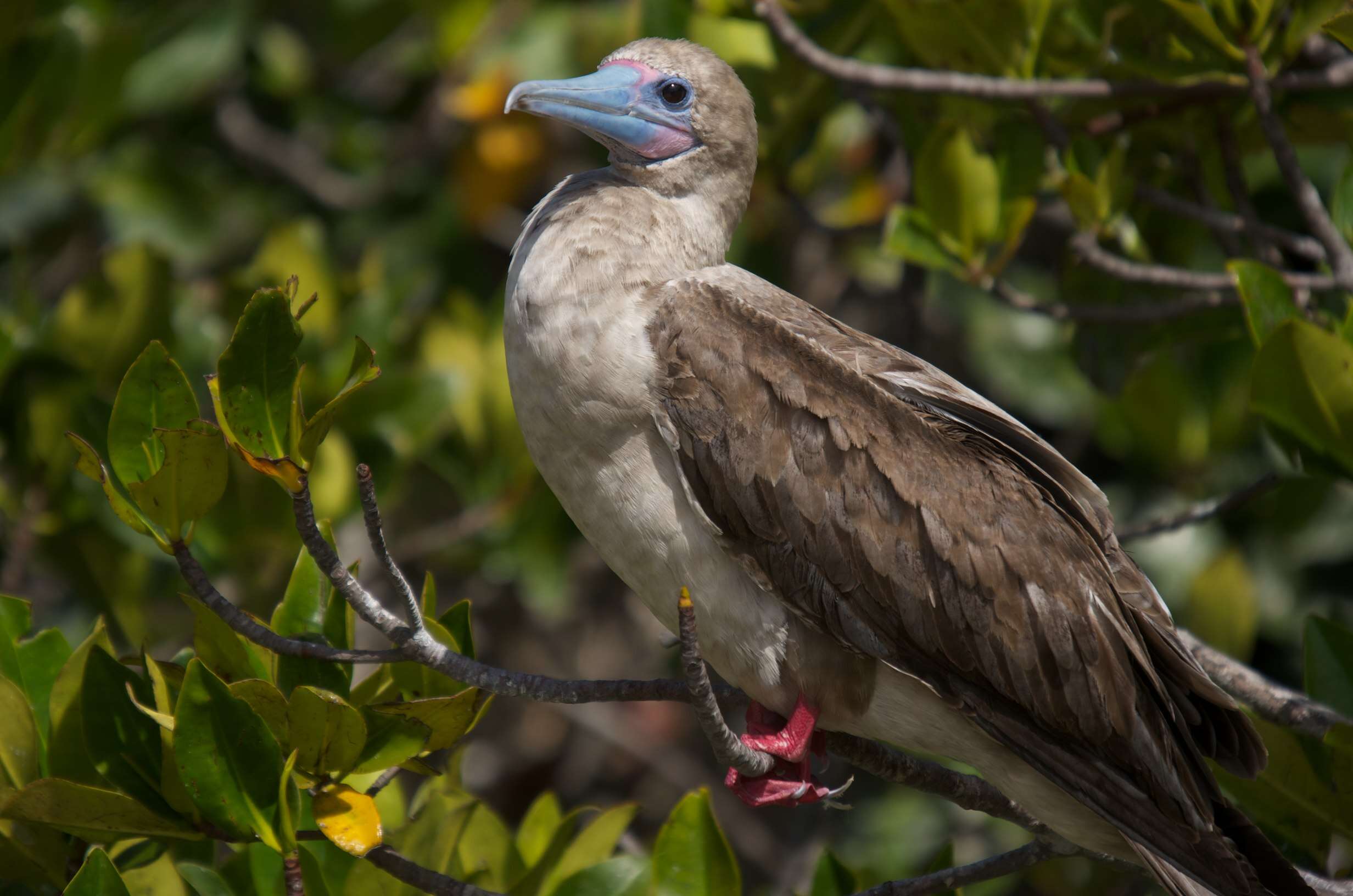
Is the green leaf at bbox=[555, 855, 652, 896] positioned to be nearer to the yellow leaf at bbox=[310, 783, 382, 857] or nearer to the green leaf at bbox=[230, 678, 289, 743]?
the yellow leaf at bbox=[310, 783, 382, 857]

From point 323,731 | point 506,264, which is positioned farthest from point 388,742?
point 506,264

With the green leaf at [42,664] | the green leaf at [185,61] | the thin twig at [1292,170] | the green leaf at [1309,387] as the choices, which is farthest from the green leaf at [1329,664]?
the green leaf at [185,61]

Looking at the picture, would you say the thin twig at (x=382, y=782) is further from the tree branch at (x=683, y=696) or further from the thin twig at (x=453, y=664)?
the thin twig at (x=453, y=664)

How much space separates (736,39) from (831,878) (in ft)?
8.00

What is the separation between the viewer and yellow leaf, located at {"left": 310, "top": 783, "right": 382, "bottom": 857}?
2332mm

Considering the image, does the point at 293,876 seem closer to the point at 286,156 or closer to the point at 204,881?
the point at 204,881

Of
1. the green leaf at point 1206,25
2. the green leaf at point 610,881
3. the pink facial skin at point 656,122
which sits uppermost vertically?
the green leaf at point 1206,25

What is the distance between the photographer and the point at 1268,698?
3.01 m

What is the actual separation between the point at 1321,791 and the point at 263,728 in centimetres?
219

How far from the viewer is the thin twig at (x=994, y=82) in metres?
3.41

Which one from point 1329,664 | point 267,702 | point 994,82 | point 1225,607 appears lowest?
point 1225,607

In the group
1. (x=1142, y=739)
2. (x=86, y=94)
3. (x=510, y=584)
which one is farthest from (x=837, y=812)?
(x=86, y=94)

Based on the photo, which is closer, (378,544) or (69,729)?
(378,544)

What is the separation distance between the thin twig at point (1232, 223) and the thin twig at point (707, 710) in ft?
6.19
